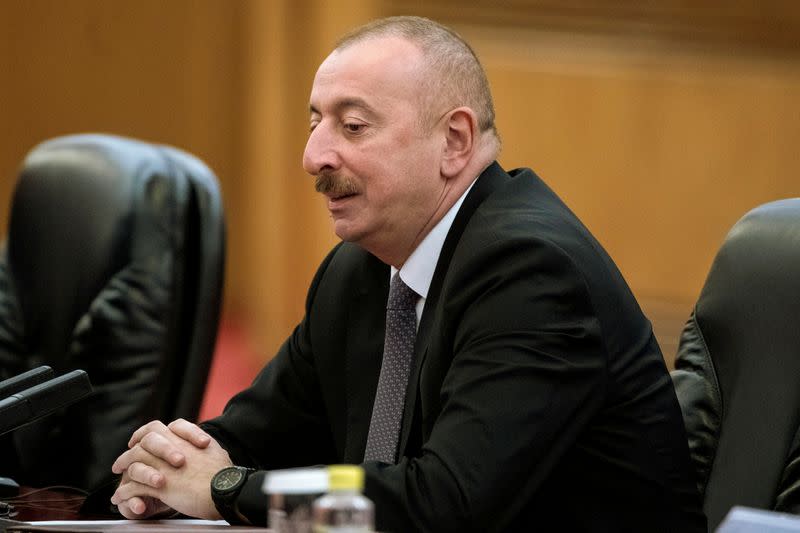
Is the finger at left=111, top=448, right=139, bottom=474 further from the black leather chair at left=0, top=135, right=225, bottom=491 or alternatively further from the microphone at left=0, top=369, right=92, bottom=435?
the black leather chair at left=0, top=135, right=225, bottom=491

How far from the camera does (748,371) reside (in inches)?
78.4

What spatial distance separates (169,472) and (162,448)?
0.04 metres

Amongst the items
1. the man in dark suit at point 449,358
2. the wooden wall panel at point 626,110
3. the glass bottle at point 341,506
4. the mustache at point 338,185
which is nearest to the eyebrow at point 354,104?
the man in dark suit at point 449,358

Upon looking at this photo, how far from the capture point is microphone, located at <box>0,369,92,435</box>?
1755 millimetres

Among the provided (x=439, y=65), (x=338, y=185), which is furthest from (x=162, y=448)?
(x=439, y=65)

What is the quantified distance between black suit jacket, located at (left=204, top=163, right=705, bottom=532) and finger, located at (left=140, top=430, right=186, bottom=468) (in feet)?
0.66

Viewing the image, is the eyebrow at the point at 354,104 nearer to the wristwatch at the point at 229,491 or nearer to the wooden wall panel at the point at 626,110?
the wristwatch at the point at 229,491

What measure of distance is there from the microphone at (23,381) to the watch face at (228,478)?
29cm

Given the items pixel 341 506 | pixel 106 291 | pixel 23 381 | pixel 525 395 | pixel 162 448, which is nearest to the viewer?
pixel 341 506

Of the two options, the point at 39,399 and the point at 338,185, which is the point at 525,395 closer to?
the point at 338,185

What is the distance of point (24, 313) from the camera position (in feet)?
10.5

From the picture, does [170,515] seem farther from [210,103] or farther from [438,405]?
[210,103]

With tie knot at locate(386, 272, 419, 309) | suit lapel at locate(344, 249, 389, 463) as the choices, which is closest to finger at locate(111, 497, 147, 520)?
suit lapel at locate(344, 249, 389, 463)

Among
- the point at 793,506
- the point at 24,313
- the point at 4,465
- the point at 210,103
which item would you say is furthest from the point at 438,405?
the point at 210,103
